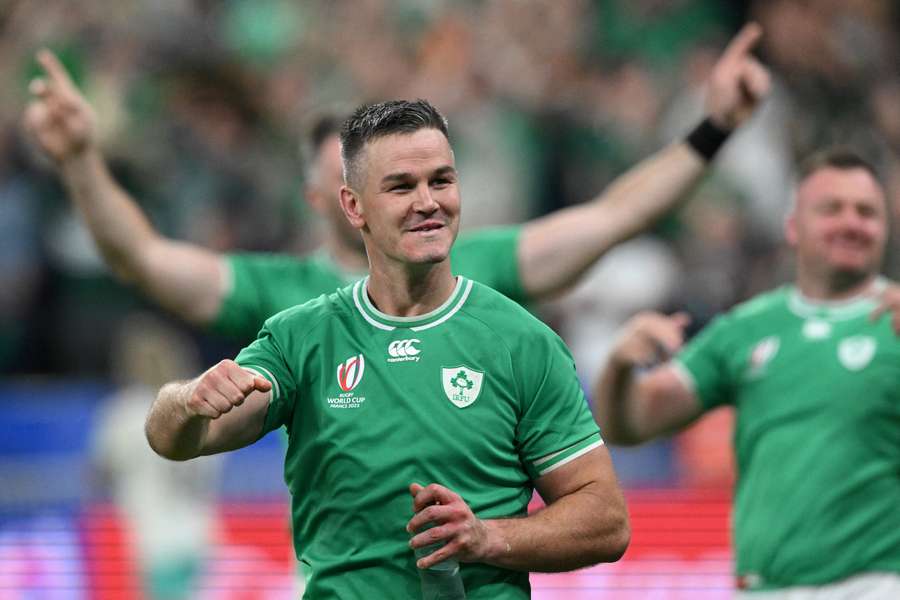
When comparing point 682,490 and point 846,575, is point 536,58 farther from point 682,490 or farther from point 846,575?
point 846,575

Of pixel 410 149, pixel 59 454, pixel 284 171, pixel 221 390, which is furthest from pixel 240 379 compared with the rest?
pixel 284 171

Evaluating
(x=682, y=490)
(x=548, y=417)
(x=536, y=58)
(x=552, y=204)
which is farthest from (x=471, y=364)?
(x=536, y=58)

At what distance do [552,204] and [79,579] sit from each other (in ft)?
17.4

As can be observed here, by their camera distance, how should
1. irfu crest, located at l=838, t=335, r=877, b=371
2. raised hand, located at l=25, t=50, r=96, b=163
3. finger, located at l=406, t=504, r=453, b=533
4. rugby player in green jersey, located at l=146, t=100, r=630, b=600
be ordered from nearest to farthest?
finger, located at l=406, t=504, r=453, b=533
rugby player in green jersey, located at l=146, t=100, r=630, b=600
irfu crest, located at l=838, t=335, r=877, b=371
raised hand, located at l=25, t=50, r=96, b=163

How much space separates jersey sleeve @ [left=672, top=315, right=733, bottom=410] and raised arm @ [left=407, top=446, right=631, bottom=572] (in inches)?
96.4

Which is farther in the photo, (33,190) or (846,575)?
(33,190)

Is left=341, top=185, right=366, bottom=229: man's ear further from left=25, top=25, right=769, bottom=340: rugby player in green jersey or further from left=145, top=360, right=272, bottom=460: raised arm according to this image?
left=25, top=25, right=769, bottom=340: rugby player in green jersey

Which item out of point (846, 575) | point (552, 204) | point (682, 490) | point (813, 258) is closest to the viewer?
point (846, 575)

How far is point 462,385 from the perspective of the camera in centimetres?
455

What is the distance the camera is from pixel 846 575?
20.8 feet

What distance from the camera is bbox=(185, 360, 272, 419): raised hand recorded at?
4.25 m

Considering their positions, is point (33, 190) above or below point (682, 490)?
above

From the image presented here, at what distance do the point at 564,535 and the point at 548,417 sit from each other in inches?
13.0

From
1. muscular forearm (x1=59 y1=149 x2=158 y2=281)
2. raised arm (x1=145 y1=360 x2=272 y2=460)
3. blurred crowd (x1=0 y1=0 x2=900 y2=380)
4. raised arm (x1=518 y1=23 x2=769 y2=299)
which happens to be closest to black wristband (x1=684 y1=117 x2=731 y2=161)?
raised arm (x1=518 y1=23 x2=769 y2=299)
